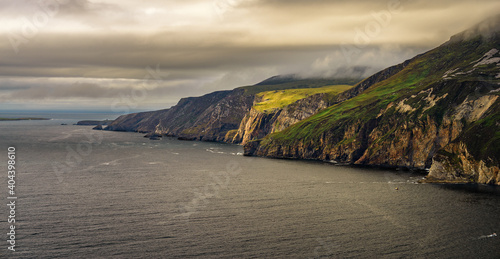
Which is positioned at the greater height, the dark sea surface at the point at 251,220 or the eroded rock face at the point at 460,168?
the eroded rock face at the point at 460,168

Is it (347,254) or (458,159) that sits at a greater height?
(458,159)

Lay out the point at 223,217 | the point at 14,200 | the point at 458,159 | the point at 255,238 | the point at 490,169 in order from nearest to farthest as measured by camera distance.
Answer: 1. the point at 255,238
2. the point at 223,217
3. the point at 14,200
4. the point at 490,169
5. the point at 458,159

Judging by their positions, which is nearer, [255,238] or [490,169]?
[255,238]

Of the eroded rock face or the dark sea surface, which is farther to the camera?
the eroded rock face

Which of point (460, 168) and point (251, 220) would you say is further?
point (460, 168)

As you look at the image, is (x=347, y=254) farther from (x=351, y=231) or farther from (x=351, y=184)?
(x=351, y=184)

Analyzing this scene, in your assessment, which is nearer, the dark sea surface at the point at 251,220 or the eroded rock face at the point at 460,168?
the dark sea surface at the point at 251,220

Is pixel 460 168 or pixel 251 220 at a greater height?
pixel 460 168

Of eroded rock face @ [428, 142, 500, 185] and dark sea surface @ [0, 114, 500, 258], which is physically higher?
eroded rock face @ [428, 142, 500, 185]

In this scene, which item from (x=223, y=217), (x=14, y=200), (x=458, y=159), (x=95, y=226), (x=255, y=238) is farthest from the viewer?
(x=458, y=159)

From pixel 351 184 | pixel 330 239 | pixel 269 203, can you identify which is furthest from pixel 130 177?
pixel 330 239
